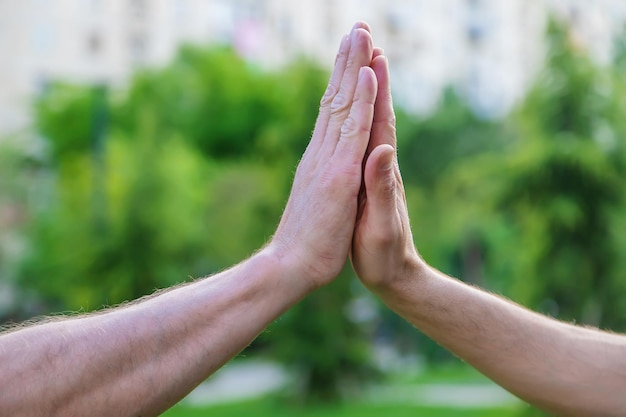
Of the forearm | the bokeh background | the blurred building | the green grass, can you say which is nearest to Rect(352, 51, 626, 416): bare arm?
the forearm

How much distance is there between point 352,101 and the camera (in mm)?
2033

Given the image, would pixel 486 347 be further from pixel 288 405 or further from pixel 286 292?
pixel 288 405

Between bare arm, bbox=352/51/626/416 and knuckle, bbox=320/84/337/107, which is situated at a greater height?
knuckle, bbox=320/84/337/107

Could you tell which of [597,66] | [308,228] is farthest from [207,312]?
[597,66]

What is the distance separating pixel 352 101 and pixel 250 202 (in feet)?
47.6

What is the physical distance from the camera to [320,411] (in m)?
14.9

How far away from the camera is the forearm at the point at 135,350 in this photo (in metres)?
1.55

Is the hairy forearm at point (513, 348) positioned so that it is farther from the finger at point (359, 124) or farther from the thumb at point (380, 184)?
the finger at point (359, 124)

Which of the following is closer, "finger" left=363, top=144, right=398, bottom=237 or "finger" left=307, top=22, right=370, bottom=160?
"finger" left=363, top=144, right=398, bottom=237

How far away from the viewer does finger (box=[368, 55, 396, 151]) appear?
2.05 metres

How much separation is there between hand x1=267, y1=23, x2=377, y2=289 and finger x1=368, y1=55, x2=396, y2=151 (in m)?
0.03

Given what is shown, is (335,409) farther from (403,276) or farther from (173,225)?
(403,276)

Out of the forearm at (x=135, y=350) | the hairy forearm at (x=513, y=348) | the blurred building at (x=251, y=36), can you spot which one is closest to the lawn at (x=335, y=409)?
the blurred building at (x=251, y=36)

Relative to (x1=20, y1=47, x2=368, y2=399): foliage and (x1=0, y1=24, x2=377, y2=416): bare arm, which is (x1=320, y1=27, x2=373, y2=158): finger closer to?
(x1=0, y1=24, x2=377, y2=416): bare arm
